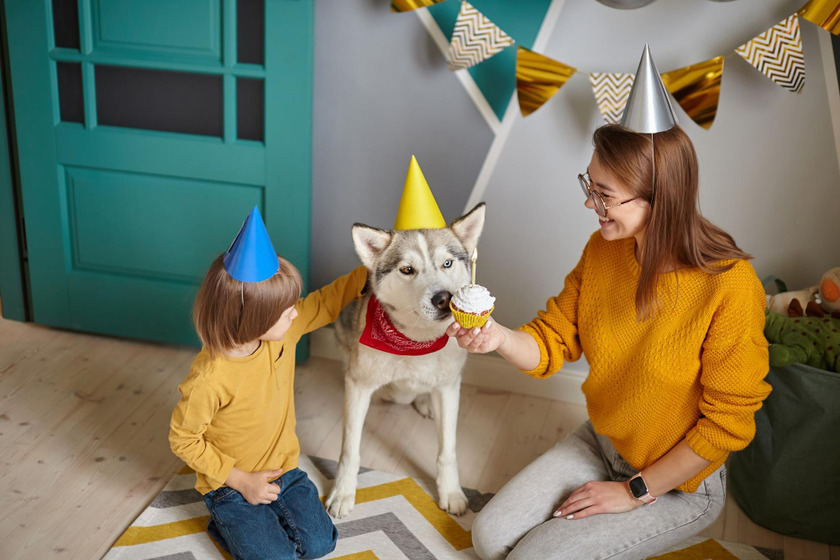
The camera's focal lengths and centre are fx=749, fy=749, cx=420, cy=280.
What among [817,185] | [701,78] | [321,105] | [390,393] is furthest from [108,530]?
[817,185]

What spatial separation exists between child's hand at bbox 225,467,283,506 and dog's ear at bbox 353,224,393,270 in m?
0.64

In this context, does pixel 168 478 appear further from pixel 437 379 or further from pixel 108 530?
pixel 437 379

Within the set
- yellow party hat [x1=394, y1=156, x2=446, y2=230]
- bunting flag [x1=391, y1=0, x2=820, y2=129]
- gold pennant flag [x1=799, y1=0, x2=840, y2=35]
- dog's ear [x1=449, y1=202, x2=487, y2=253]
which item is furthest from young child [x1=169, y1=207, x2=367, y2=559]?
gold pennant flag [x1=799, y1=0, x2=840, y2=35]

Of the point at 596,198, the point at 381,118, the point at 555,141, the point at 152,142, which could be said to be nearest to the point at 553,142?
Result: the point at 555,141

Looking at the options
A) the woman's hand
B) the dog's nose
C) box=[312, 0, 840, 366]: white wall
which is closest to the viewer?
the woman's hand

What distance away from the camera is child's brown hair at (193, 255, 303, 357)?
70.5 inches

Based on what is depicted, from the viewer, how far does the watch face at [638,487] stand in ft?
5.96

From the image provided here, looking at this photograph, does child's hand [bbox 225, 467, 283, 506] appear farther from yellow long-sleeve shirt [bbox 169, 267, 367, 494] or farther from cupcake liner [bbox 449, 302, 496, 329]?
cupcake liner [bbox 449, 302, 496, 329]

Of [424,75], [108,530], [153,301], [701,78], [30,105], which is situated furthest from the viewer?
[153,301]

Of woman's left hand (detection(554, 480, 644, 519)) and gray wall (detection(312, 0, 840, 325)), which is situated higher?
gray wall (detection(312, 0, 840, 325))

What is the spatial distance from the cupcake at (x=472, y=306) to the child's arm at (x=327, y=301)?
1.64ft

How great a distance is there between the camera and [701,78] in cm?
228

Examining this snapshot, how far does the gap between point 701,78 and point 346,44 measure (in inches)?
46.0

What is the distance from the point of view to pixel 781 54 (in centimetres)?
219
